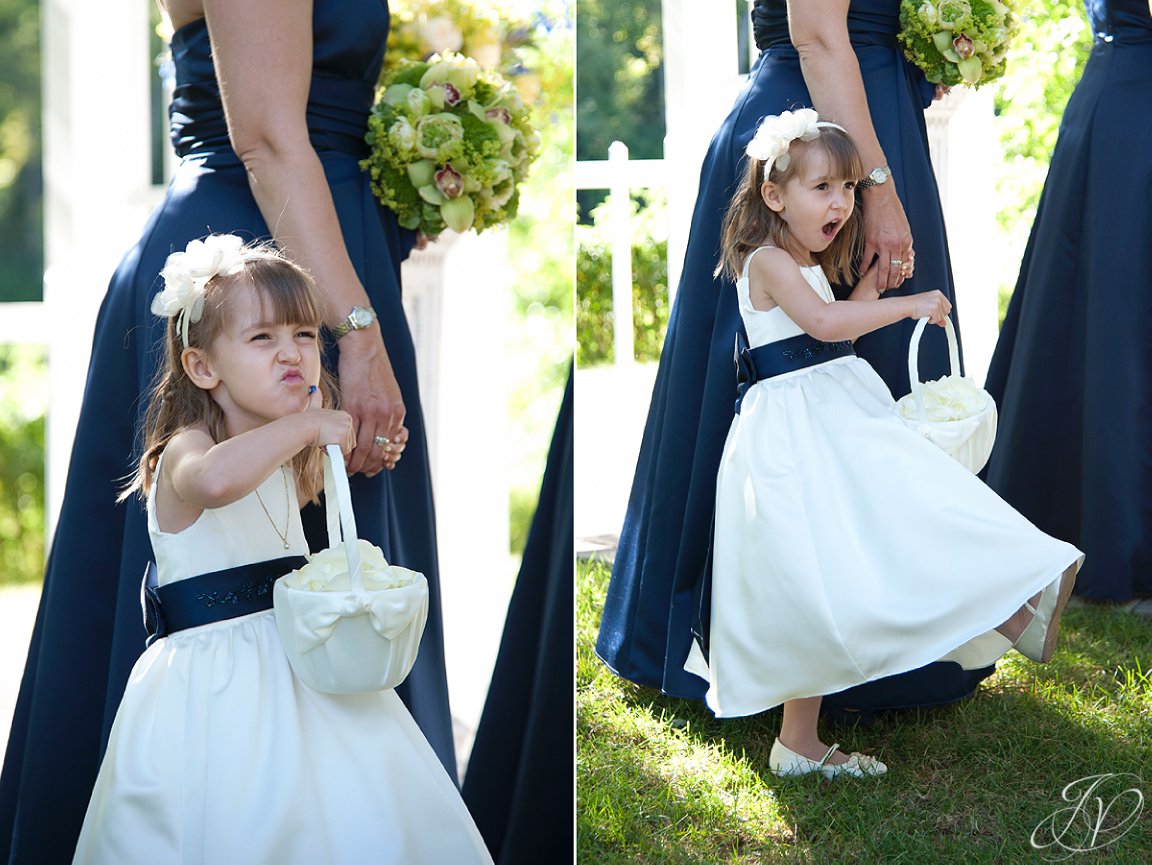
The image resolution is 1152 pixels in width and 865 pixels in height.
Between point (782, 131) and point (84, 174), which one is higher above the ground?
point (84, 174)

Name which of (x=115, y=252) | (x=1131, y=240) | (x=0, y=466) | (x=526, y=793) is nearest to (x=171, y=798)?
(x=526, y=793)

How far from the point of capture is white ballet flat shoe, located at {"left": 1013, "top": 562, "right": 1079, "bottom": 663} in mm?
1693

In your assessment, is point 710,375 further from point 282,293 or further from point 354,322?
point 282,293

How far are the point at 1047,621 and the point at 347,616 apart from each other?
1014mm

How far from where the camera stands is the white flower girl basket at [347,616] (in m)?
1.31

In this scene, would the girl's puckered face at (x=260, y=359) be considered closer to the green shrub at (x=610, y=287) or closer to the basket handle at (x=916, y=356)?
the green shrub at (x=610, y=287)

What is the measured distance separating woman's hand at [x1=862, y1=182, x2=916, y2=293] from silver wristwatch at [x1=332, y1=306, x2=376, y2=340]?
0.79 m

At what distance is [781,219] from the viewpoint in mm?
1915

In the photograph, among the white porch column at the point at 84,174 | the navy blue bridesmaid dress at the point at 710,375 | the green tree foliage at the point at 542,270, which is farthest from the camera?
the white porch column at the point at 84,174

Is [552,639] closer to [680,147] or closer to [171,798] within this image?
[171,798]

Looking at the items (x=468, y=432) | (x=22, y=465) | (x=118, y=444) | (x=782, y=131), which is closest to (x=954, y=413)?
(x=782, y=131)

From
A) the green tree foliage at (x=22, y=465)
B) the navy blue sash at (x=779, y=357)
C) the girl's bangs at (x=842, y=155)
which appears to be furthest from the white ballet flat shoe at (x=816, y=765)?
the green tree foliage at (x=22, y=465)

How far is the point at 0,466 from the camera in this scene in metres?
3.99
